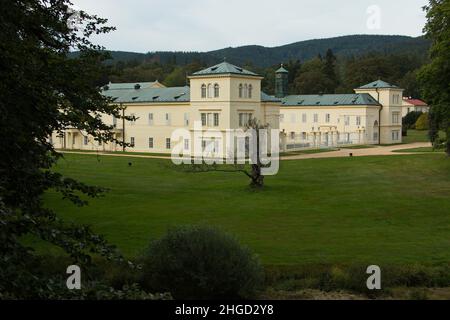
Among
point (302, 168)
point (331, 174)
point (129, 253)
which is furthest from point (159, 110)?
point (129, 253)

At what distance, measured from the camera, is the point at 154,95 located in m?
62.6

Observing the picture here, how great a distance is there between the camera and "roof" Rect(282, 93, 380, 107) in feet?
231


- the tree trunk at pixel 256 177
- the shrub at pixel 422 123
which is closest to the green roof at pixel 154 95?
the tree trunk at pixel 256 177

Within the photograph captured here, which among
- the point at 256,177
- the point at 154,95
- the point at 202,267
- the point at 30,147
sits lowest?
the point at 202,267

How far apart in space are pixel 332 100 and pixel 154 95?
2286cm

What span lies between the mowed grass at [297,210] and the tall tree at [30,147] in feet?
21.3

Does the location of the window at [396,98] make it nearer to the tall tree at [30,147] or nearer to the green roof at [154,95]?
the green roof at [154,95]

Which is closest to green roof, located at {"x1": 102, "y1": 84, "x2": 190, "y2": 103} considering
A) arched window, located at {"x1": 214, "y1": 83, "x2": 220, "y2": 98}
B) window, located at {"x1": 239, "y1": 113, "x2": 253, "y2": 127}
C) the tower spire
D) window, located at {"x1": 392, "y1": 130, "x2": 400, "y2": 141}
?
arched window, located at {"x1": 214, "y1": 83, "x2": 220, "y2": 98}

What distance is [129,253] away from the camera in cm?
1620

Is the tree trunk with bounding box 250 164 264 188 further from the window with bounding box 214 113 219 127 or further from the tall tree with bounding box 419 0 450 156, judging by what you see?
the window with bounding box 214 113 219 127

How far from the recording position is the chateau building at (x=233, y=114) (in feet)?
176

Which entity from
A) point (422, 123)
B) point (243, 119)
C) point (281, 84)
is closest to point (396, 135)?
point (281, 84)

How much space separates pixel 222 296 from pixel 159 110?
49821 millimetres

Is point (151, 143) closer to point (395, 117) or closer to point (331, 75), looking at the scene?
point (395, 117)
